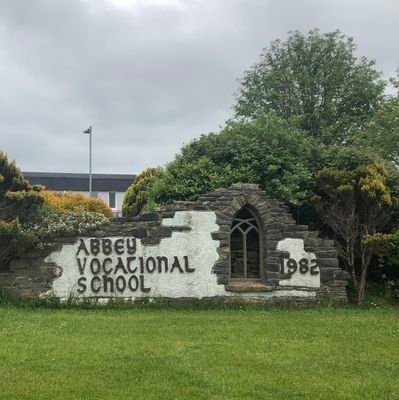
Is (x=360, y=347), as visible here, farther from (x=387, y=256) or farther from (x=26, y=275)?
(x=26, y=275)

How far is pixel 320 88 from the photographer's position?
2917 centimetres

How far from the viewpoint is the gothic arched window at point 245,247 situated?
12.6 meters

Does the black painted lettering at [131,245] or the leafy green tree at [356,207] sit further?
the leafy green tree at [356,207]

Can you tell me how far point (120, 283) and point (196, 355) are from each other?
15.4ft

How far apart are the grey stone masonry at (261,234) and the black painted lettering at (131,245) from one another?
0.38 ft

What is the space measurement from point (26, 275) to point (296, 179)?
20.1ft

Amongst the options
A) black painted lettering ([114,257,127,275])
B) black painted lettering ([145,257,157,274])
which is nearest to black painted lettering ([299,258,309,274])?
black painted lettering ([145,257,157,274])

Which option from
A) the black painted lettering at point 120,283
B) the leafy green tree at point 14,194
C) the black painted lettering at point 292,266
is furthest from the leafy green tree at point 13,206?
the black painted lettering at point 292,266

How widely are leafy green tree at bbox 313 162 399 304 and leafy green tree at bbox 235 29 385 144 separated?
595 inches

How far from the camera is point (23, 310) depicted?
10.9m

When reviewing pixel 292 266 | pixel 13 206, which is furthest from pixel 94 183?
pixel 292 266

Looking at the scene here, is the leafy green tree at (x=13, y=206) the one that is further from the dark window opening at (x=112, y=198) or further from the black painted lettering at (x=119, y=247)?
the dark window opening at (x=112, y=198)

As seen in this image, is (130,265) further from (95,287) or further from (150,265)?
(95,287)

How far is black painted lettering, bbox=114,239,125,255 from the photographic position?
39.0 feet
